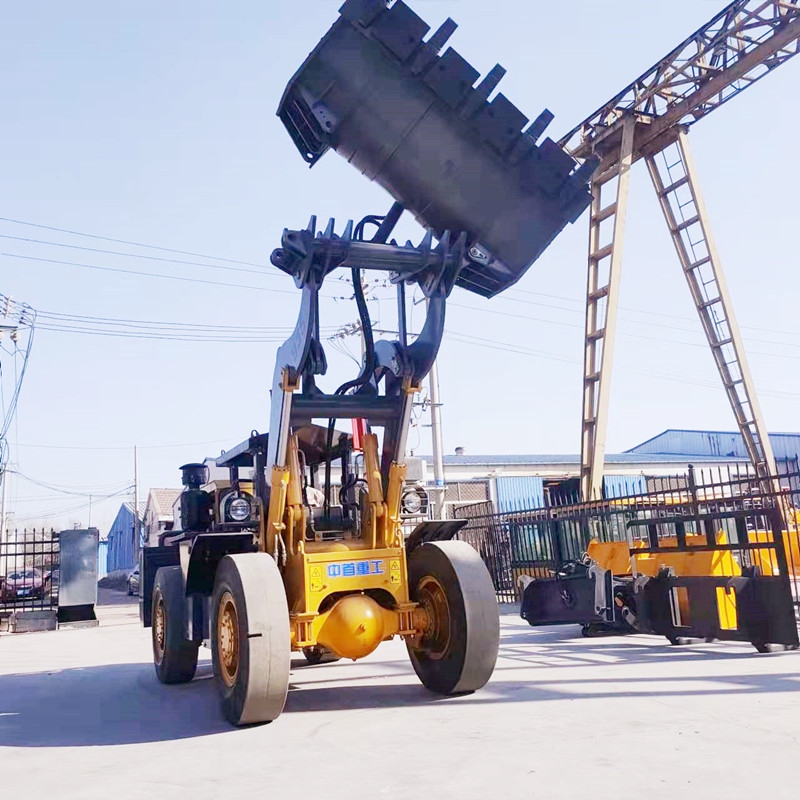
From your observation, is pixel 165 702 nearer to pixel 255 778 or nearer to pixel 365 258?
pixel 255 778

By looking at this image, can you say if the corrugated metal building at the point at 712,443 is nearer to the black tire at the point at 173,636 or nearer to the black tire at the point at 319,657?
the black tire at the point at 319,657

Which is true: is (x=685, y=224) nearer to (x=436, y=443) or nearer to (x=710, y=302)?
(x=710, y=302)

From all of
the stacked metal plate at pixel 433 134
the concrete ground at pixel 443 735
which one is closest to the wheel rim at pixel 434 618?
the concrete ground at pixel 443 735

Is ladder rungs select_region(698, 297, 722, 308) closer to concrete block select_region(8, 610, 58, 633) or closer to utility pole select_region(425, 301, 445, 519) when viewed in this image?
utility pole select_region(425, 301, 445, 519)

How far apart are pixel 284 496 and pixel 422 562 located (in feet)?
4.47

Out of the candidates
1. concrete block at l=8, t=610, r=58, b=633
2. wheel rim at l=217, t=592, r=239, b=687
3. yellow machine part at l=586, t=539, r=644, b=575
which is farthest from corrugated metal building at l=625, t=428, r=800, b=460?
wheel rim at l=217, t=592, r=239, b=687

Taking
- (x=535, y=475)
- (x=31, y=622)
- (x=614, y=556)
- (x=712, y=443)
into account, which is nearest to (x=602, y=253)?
(x=614, y=556)

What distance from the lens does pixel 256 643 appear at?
5.28m

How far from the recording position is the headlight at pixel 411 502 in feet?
20.6

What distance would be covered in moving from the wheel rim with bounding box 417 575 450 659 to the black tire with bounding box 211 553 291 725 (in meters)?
1.40

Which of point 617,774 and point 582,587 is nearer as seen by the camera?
point 617,774

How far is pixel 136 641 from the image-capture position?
523 inches

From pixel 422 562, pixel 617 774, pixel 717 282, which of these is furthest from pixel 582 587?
pixel 717 282

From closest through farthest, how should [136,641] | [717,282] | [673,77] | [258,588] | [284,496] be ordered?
1. [258,588]
2. [284,496]
3. [136,641]
4. [673,77]
5. [717,282]
